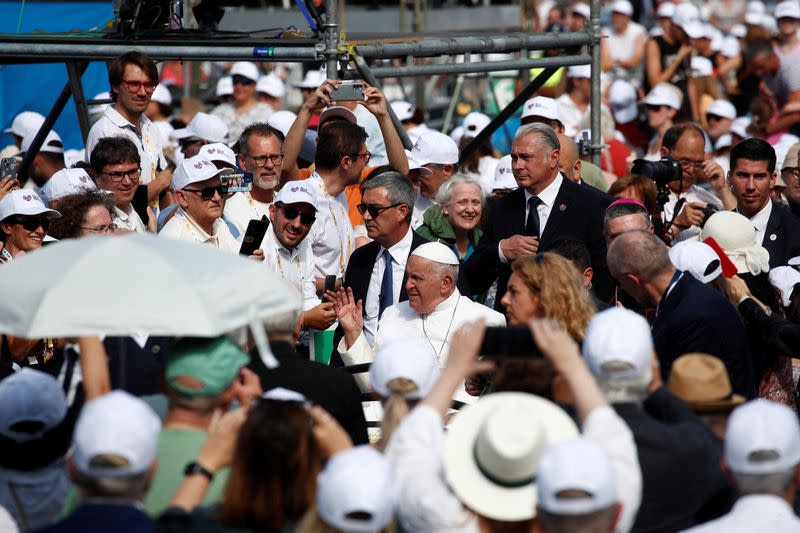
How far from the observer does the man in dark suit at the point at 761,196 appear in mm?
7711

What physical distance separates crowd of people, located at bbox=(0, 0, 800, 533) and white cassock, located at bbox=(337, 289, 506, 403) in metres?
0.01

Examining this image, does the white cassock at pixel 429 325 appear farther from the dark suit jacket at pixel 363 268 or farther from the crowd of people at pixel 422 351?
the dark suit jacket at pixel 363 268

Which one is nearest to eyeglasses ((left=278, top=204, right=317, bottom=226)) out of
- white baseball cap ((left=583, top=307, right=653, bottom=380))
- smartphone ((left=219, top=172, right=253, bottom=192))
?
smartphone ((left=219, top=172, right=253, bottom=192))

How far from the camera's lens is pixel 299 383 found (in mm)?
4949

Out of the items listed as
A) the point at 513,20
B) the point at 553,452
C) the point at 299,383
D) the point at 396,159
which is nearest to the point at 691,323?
the point at 299,383

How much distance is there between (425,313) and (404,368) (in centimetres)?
244

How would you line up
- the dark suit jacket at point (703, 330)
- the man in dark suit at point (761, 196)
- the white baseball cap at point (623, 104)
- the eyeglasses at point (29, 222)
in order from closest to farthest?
the dark suit jacket at point (703, 330)
the eyeglasses at point (29, 222)
the man in dark suit at point (761, 196)
the white baseball cap at point (623, 104)

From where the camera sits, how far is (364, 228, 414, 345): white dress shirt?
23.8ft

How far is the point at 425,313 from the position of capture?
22.1 feet

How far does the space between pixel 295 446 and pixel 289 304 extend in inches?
26.3

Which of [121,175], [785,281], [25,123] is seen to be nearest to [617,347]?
[785,281]

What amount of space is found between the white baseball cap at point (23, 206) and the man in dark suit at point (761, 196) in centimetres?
401

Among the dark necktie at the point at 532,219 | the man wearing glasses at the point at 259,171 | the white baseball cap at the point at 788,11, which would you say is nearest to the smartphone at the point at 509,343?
the dark necktie at the point at 532,219

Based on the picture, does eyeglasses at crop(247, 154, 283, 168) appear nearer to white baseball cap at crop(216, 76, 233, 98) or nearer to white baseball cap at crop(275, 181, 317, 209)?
white baseball cap at crop(275, 181, 317, 209)
